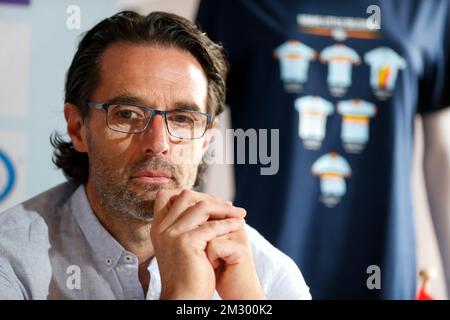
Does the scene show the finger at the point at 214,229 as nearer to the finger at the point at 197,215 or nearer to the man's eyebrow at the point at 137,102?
the finger at the point at 197,215

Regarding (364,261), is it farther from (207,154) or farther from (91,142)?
(91,142)

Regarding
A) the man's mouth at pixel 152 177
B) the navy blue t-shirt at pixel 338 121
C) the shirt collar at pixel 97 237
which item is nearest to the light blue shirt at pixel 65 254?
the shirt collar at pixel 97 237

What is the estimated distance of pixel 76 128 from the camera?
102 centimetres

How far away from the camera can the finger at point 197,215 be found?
86cm

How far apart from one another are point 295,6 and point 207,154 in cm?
41

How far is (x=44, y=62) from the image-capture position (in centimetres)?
113

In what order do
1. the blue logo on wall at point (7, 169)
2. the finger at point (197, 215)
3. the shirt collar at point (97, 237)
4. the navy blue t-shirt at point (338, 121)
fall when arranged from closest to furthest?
Result: the finger at point (197, 215) < the shirt collar at point (97, 237) < the blue logo on wall at point (7, 169) < the navy blue t-shirt at point (338, 121)

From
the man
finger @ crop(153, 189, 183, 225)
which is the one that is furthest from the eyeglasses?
finger @ crop(153, 189, 183, 225)

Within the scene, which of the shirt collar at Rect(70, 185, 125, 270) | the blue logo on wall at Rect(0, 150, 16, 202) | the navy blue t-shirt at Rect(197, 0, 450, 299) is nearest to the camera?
the shirt collar at Rect(70, 185, 125, 270)

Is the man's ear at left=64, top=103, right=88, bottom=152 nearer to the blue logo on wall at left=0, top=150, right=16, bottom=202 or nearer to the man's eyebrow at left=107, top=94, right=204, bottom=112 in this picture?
the man's eyebrow at left=107, top=94, right=204, bottom=112

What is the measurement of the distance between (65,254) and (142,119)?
245 millimetres

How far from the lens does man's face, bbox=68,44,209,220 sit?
0.95 m

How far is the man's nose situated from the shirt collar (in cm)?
15
